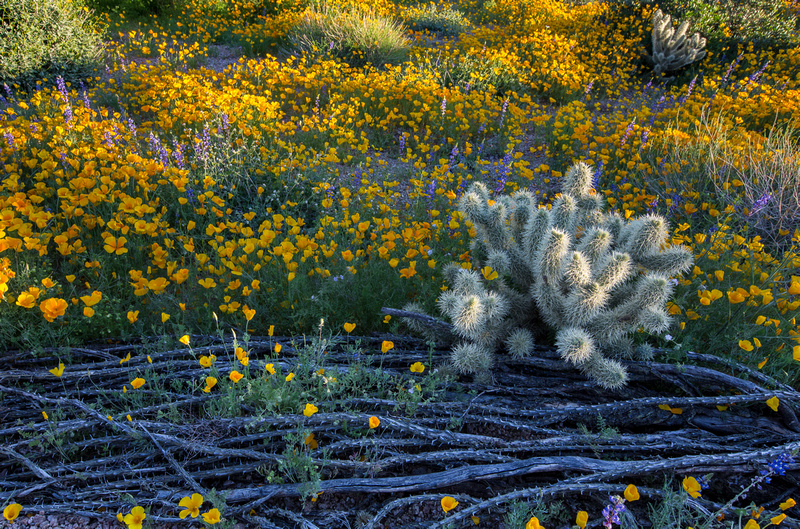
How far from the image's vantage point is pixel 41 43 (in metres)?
6.45

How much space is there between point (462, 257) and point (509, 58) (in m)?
6.29

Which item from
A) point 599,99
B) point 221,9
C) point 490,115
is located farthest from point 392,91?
point 221,9

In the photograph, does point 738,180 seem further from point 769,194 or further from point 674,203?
point 674,203

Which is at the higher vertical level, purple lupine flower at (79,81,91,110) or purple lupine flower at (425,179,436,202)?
purple lupine flower at (425,179,436,202)

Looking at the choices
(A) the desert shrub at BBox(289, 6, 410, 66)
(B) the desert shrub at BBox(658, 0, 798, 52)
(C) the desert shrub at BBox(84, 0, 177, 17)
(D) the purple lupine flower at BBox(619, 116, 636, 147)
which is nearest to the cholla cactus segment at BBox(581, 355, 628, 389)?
(D) the purple lupine flower at BBox(619, 116, 636, 147)

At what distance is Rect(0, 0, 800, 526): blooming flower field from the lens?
2744 mm

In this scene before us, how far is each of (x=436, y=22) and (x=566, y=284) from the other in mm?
11236

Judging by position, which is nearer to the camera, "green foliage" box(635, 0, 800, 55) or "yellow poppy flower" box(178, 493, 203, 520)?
"yellow poppy flower" box(178, 493, 203, 520)

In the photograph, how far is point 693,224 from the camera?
4.34 metres

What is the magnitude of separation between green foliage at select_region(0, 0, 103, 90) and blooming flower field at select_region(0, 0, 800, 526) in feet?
0.86

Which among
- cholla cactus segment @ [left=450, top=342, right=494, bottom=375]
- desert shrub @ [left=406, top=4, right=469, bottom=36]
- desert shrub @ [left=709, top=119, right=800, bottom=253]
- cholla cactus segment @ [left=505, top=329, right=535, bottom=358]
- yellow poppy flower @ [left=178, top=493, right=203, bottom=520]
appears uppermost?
desert shrub @ [left=406, top=4, right=469, bottom=36]

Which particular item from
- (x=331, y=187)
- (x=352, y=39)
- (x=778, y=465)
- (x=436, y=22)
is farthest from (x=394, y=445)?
(x=436, y=22)

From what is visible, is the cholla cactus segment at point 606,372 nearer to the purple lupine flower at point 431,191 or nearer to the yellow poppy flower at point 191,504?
the yellow poppy flower at point 191,504

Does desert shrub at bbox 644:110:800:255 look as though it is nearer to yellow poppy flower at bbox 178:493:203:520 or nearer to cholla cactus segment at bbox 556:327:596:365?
A: cholla cactus segment at bbox 556:327:596:365
